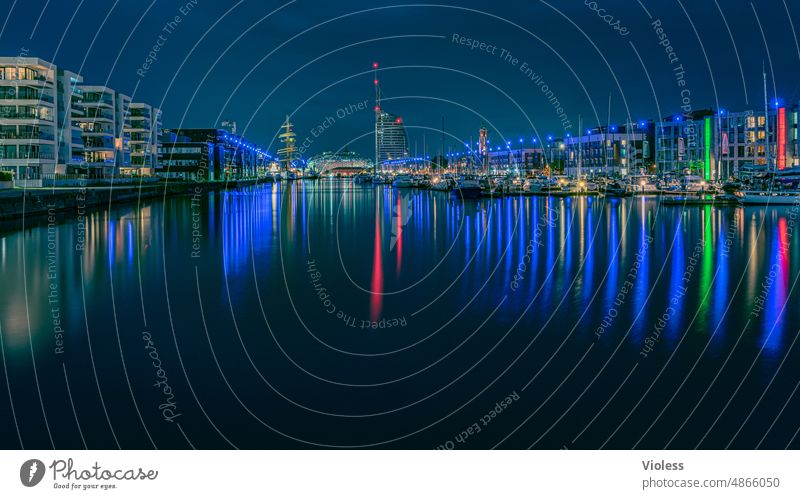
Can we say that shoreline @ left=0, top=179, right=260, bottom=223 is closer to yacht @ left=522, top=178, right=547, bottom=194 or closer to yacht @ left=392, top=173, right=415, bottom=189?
yacht @ left=522, top=178, right=547, bottom=194

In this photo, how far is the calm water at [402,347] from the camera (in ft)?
25.7

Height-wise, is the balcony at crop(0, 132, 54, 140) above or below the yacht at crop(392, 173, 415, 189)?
above

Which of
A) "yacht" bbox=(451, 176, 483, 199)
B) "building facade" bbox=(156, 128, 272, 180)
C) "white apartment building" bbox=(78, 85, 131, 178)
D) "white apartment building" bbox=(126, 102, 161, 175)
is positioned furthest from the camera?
"building facade" bbox=(156, 128, 272, 180)

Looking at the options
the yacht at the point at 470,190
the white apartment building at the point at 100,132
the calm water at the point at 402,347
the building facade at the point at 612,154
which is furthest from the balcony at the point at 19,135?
the building facade at the point at 612,154

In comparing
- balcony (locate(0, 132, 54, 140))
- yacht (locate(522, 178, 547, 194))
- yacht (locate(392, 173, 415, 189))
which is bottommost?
yacht (locate(522, 178, 547, 194))

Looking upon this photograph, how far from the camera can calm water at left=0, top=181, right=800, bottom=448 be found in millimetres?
7840

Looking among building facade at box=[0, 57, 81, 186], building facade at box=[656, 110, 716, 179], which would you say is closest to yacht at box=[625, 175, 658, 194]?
building facade at box=[656, 110, 716, 179]

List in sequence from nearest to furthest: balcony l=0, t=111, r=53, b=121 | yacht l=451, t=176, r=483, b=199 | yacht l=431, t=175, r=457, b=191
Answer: yacht l=451, t=176, r=483, b=199, balcony l=0, t=111, r=53, b=121, yacht l=431, t=175, r=457, b=191

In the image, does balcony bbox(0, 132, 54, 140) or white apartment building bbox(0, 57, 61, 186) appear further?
balcony bbox(0, 132, 54, 140)

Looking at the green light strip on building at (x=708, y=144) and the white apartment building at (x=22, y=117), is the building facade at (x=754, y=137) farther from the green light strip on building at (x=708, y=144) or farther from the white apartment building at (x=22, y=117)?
the white apartment building at (x=22, y=117)

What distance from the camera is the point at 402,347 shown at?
11438mm

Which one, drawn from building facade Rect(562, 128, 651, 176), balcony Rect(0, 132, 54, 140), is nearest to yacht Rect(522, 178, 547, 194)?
balcony Rect(0, 132, 54, 140)

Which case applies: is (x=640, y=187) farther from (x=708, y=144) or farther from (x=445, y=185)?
(x=708, y=144)

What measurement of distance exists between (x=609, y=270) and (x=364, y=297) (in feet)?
21.5
